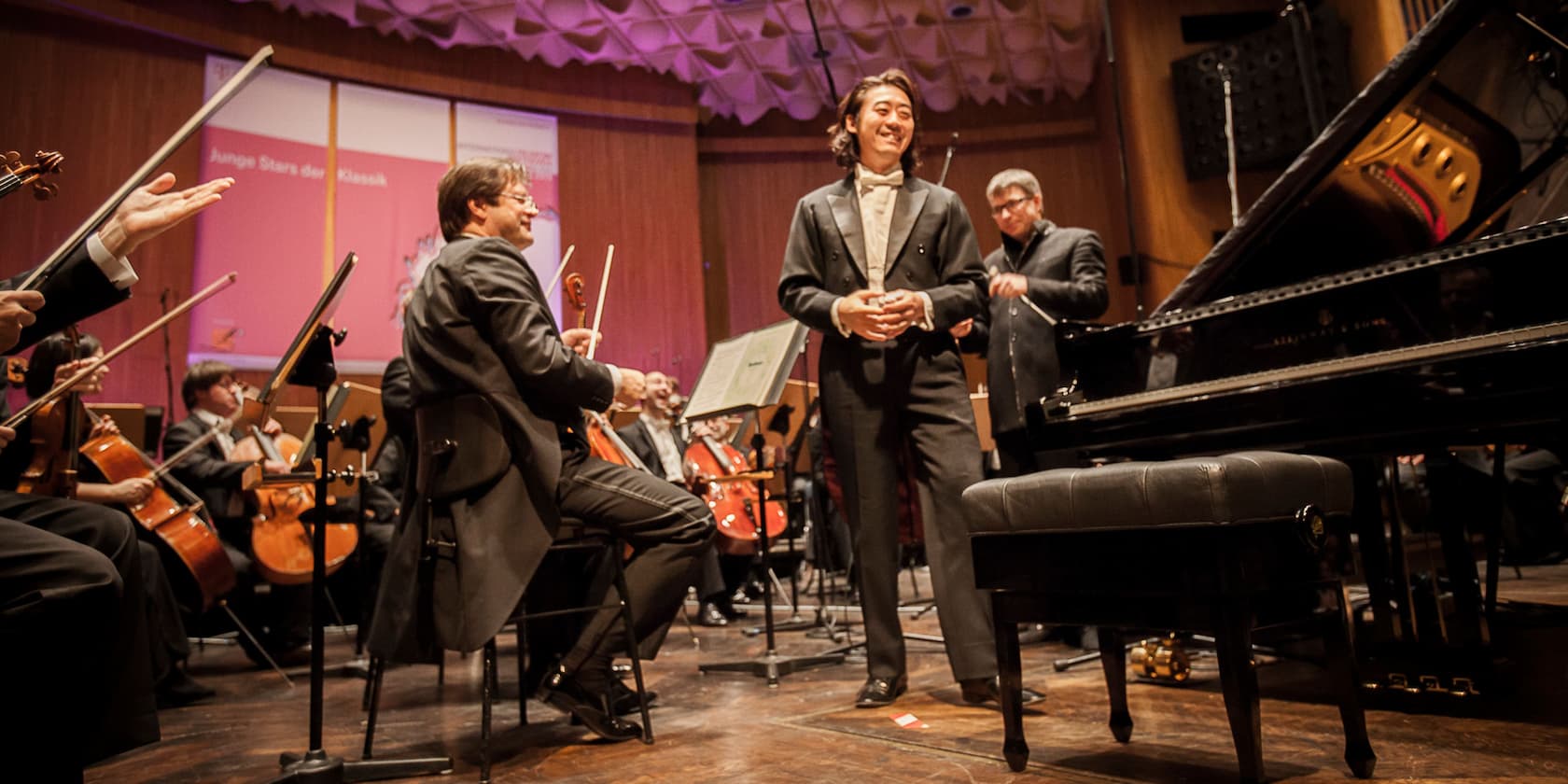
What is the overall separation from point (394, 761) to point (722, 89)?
849 cm

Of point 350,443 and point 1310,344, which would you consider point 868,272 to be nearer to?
point 1310,344

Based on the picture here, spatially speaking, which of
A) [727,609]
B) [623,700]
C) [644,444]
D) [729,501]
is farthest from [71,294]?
[727,609]

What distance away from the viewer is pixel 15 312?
1465 mm

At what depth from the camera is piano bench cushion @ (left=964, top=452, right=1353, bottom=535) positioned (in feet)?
4.94

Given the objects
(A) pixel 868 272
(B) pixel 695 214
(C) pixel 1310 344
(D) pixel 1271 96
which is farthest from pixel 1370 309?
(B) pixel 695 214

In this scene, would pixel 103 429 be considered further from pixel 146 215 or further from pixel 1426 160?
pixel 1426 160

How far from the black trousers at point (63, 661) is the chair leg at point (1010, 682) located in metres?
1.54

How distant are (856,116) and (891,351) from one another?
773mm

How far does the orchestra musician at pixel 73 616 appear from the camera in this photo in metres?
1.48

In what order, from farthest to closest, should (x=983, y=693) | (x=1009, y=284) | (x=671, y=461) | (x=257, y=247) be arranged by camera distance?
1. (x=257, y=247)
2. (x=671, y=461)
3. (x=1009, y=284)
4. (x=983, y=693)

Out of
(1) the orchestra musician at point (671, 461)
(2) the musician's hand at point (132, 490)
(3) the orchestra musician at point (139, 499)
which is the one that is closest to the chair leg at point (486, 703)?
(3) the orchestra musician at point (139, 499)

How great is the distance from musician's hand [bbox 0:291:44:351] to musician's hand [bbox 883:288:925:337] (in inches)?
69.4

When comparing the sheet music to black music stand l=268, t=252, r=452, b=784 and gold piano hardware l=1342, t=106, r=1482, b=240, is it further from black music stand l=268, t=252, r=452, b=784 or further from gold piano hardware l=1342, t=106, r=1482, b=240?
gold piano hardware l=1342, t=106, r=1482, b=240

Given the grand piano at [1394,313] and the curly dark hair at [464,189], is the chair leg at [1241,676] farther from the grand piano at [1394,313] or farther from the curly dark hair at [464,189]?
the curly dark hair at [464,189]
